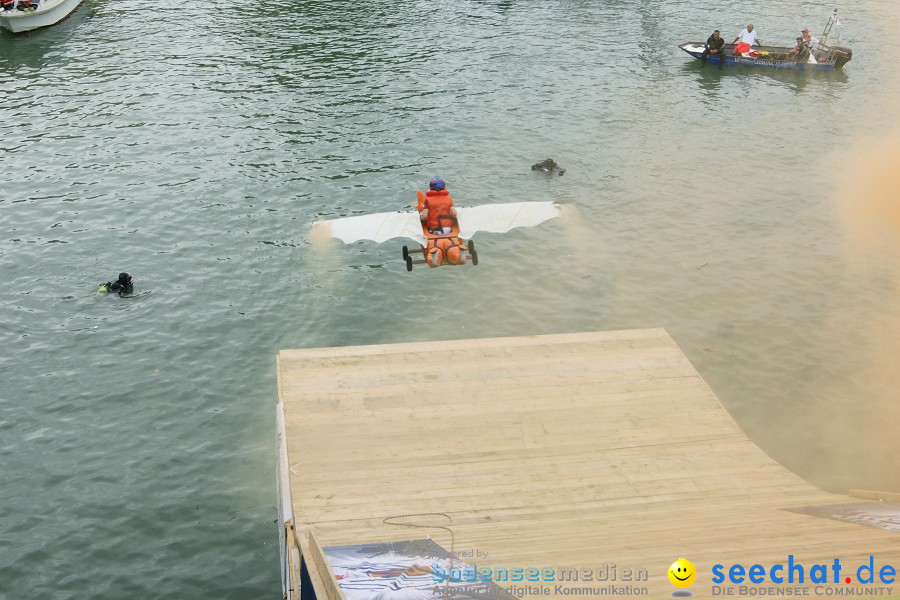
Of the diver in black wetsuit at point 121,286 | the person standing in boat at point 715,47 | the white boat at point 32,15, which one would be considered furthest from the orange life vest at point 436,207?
the white boat at point 32,15

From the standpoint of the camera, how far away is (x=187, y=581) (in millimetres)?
15570

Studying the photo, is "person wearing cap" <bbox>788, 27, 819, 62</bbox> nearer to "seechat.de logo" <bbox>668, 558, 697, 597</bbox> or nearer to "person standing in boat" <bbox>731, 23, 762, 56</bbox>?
"person standing in boat" <bbox>731, 23, 762, 56</bbox>

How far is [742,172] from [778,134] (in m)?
4.96

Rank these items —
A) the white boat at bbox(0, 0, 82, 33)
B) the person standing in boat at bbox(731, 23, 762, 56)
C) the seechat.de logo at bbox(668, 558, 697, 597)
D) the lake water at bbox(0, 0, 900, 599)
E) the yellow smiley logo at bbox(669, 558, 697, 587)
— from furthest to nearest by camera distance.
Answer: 1. the white boat at bbox(0, 0, 82, 33)
2. the person standing in boat at bbox(731, 23, 762, 56)
3. the lake water at bbox(0, 0, 900, 599)
4. the yellow smiley logo at bbox(669, 558, 697, 587)
5. the seechat.de logo at bbox(668, 558, 697, 597)

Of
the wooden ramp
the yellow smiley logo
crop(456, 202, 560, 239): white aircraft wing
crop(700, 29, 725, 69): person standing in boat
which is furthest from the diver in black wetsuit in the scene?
crop(700, 29, 725, 69): person standing in boat

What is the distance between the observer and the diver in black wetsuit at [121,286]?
23938 millimetres

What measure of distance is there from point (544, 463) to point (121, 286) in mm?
14451

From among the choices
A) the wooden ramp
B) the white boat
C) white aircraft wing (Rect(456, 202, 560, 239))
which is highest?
the white boat

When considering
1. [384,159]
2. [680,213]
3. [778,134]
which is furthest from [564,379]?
[778,134]

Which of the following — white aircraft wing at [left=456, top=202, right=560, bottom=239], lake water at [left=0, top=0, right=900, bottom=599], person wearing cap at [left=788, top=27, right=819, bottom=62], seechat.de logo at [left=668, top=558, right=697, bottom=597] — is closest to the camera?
seechat.de logo at [left=668, top=558, right=697, bottom=597]

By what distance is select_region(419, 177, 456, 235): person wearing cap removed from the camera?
939 inches

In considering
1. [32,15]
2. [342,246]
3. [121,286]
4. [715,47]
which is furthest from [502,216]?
[32,15]

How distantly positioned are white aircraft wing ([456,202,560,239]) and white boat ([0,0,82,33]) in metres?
32.6

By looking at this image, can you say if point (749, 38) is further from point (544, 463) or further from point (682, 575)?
point (682, 575)
